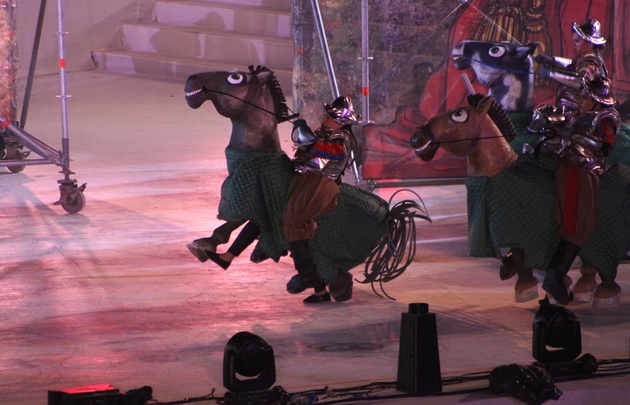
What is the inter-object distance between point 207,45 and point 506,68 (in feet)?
31.7

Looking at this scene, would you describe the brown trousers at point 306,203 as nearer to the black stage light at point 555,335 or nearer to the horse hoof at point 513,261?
the horse hoof at point 513,261

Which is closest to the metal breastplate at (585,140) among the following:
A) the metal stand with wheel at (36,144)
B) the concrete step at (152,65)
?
the metal stand with wheel at (36,144)

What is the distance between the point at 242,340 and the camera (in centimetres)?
454

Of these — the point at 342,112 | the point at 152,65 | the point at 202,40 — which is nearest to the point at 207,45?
the point at 202,40

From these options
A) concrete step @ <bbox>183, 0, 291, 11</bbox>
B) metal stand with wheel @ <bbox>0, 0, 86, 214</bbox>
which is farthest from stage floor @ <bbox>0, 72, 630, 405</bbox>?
A: concrete step @ <bbox>183, 0, 291, 11</bbox>

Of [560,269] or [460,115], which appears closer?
[460,115]

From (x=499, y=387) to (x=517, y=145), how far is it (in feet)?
6.69

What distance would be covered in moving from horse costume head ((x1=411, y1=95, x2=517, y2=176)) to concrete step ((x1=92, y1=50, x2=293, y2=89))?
9.24 meters

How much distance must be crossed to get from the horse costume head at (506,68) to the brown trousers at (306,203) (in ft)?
3.65

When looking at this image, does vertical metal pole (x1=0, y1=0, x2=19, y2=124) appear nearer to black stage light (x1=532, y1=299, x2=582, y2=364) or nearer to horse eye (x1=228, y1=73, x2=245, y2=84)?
horse eye (x1=228, y1=73, x2=245, y2=84)

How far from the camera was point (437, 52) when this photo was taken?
8.72 meters

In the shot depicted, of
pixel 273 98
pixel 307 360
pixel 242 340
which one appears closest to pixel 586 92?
pixel 273 98

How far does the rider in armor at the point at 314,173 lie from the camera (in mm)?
5996

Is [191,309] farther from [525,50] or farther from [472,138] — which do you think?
[525,50]
